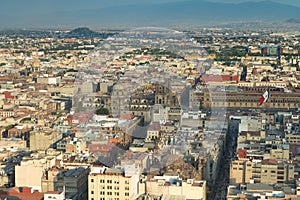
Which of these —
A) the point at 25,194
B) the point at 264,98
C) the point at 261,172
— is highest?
the point at 264,98

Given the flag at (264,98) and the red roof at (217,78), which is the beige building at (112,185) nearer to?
the flag at (264,98)

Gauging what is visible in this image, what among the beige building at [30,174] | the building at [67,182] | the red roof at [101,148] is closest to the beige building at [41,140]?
the red roof at [101,148]

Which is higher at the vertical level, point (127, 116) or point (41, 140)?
point (127, 116)

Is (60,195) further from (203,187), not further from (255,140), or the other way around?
(255,140)

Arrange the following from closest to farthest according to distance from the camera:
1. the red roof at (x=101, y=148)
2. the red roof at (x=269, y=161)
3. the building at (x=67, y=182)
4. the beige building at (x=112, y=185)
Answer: the beige building at (x=112, y=185)
the building at (x=67, y=182)
the red roof at (x=269, y=161)
the red roof at (x=101, y=148)

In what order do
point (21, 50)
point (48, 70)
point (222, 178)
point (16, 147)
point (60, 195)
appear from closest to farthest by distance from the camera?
point (60, 195)
point (222, 178)
point (16, 147)
point (48, 70)
point (21, 50)

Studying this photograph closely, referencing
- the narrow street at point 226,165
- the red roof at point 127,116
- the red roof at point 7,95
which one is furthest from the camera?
the red roof at point 7,95

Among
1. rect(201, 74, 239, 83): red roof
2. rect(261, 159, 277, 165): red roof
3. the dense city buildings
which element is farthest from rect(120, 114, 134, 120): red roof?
rect(201, 74, 239, 83): red roof

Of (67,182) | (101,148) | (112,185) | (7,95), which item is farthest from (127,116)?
(7,95)

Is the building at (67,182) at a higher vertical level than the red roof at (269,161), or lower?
lower

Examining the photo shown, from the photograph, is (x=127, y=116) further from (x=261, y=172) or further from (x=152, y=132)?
(x=261, y=172)

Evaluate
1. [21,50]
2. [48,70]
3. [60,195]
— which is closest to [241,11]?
[21,50]
